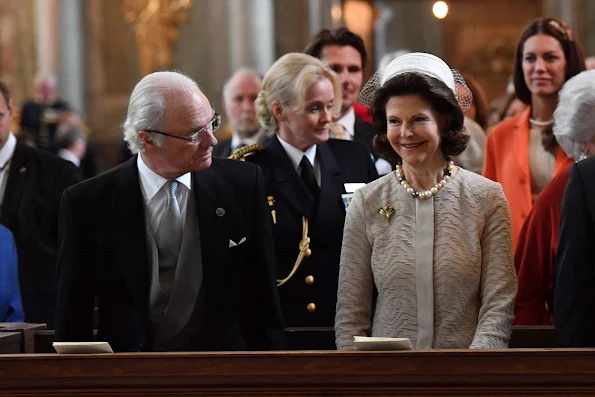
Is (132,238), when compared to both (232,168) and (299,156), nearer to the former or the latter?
(232,168)

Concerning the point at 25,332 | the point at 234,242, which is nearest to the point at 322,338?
the point at 234,242

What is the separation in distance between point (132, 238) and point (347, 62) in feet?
7.34

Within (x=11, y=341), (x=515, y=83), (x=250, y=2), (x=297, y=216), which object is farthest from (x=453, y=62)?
(x=11, y=341)

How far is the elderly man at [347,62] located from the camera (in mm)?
5836

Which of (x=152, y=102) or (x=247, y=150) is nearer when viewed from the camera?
(x=152, y=102)

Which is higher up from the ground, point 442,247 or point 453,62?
point 453,62

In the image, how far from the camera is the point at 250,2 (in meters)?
13.5

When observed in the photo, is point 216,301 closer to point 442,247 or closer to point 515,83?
point 442,247

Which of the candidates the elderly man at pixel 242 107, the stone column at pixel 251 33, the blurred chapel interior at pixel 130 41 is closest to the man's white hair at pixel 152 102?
the elderly man at pixel 242 107

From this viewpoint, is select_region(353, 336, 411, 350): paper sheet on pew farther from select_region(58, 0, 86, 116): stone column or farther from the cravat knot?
select_region(58, 0, 86, 116): stone column

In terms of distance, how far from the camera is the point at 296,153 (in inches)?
194

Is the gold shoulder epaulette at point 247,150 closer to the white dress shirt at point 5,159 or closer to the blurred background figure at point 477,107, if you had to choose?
the white dress shirt at point 5,159

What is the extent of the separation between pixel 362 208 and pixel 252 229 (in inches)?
16.6

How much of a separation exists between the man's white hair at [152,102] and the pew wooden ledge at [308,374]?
1005 millimetres
